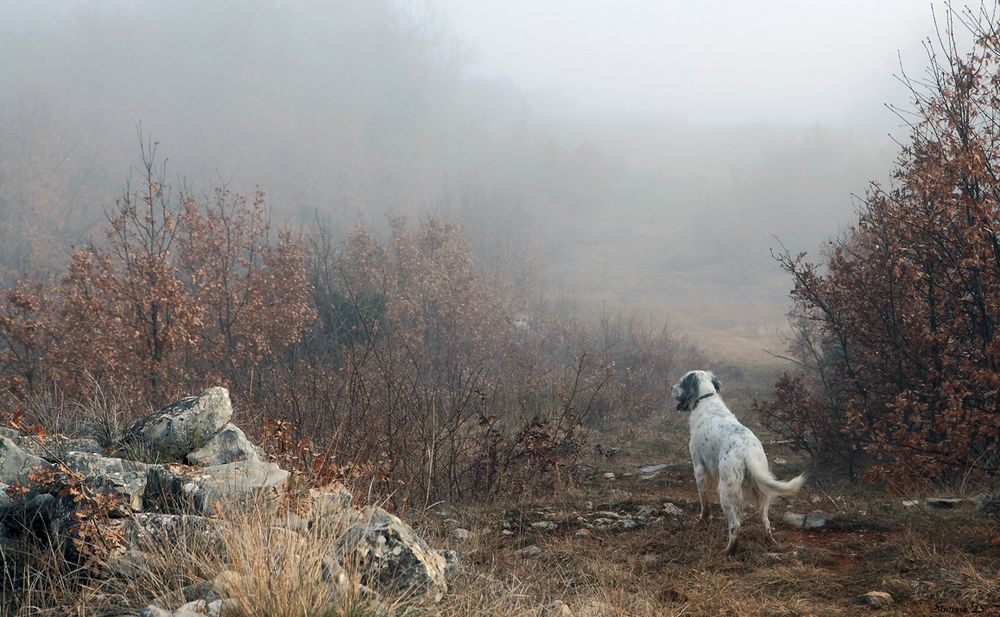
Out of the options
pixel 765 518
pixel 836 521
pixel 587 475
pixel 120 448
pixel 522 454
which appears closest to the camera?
pixel 120 448

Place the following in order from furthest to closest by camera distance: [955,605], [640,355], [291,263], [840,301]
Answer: [640,355] < [291,263] < [840,301] < [955,605]

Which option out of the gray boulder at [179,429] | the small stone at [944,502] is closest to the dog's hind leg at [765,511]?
the small stone at [944,502]

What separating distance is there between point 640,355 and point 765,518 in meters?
13.7

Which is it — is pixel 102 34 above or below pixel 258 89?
above

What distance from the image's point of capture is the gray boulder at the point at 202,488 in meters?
3.93

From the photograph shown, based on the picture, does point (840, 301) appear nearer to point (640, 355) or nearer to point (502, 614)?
point (502, 614)

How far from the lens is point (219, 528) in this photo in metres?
3.34

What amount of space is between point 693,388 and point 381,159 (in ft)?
236

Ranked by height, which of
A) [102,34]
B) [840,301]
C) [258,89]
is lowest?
[840,301]

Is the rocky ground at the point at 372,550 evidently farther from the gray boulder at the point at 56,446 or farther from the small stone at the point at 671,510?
the small stone at the point at 671,510

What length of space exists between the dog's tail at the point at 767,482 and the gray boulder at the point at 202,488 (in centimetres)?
333

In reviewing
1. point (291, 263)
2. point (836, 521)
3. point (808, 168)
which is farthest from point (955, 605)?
point (808, 168)

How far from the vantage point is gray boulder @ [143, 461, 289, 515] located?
3930 mm

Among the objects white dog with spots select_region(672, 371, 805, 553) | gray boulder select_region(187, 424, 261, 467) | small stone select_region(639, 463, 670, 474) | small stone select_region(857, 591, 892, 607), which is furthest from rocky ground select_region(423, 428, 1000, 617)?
small stone select_region(639, 463, 670, 474)
